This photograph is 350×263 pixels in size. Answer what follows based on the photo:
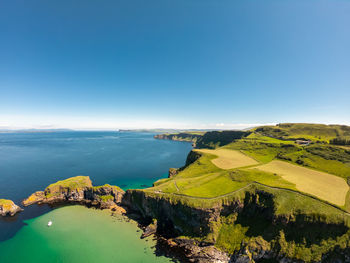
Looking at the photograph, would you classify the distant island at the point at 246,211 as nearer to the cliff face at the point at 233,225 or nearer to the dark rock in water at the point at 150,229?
the cliff face at the point at 233,225

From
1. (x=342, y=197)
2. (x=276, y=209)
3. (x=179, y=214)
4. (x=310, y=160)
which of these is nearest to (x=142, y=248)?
(x=179, y=214)

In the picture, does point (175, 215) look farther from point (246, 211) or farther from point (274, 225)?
point (274, 225)

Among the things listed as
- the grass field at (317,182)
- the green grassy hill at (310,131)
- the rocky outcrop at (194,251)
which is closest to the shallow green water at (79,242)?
the rocky outcrop at (194,251)

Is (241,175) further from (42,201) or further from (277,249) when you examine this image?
(42,201)

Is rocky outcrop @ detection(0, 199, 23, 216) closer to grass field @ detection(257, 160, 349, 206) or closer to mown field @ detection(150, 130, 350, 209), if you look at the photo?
mown field @ detection(150, 130, 350, 209)

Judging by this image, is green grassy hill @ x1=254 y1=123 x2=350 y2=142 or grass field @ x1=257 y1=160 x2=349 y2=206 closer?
grass field @ x1=257 y1=160 x2=349 y2=206

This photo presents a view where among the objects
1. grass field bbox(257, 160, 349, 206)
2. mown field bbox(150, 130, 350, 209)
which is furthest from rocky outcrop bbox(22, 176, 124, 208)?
grass field bbox(257, 160, 349, 206)
